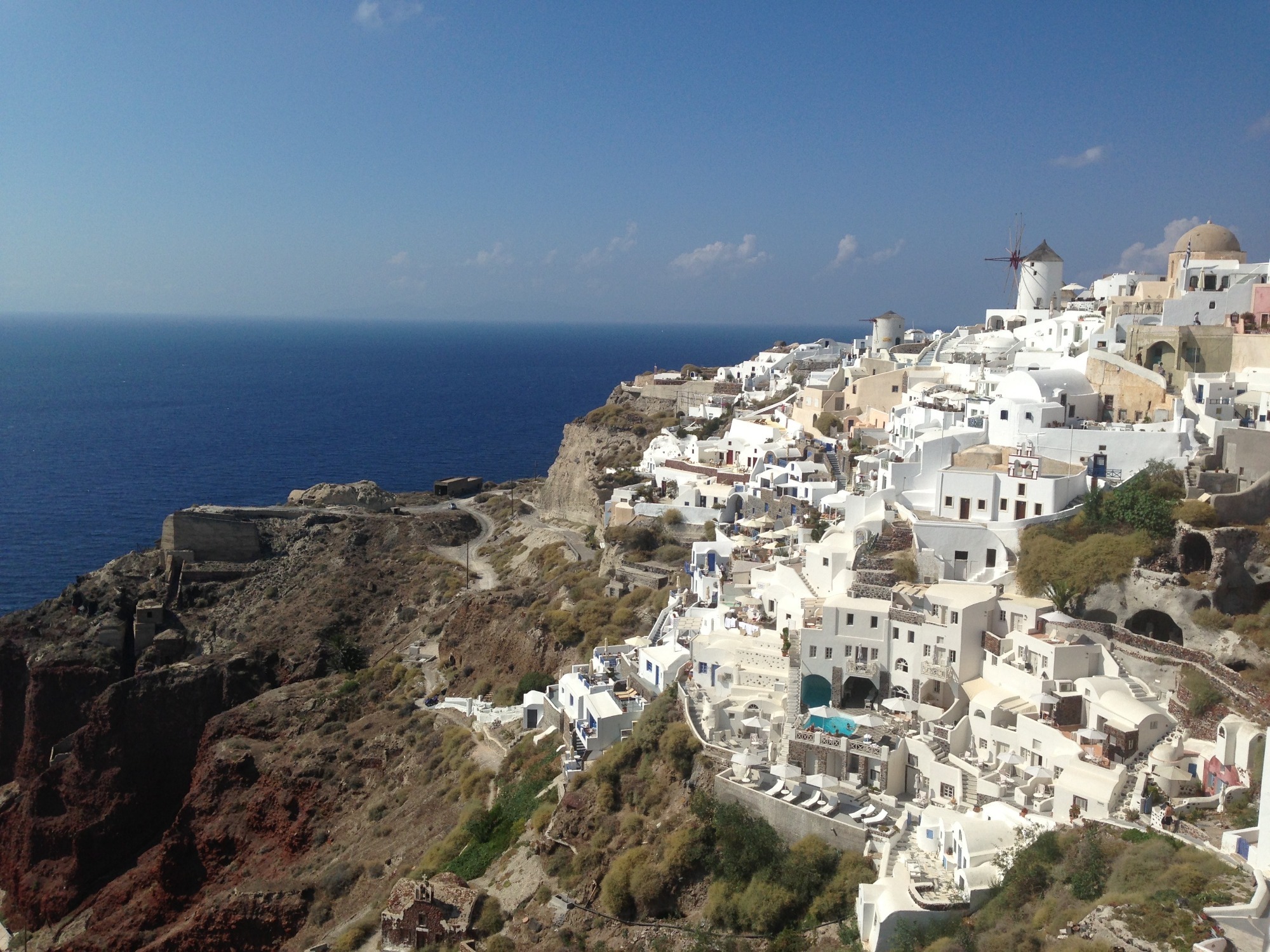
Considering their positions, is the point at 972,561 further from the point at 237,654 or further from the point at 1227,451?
the point at 237,654

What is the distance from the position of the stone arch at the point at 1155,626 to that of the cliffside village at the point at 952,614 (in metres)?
0.06

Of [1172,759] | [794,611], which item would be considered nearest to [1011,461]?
[794,611]

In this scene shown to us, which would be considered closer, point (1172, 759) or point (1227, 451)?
point (1172, 759)

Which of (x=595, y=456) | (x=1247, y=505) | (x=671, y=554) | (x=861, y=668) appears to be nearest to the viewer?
(x=861, y=668)

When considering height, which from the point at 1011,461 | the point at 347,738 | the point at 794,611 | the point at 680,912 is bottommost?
the point at 347,738

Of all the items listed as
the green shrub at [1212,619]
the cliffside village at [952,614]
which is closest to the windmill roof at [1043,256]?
the cliffside village at [952,614]

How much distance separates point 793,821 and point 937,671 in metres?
5.57

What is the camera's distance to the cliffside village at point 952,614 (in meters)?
20.1

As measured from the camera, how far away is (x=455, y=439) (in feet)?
366

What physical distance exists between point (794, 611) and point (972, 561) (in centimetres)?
521

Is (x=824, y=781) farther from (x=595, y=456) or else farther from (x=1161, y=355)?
(x=595, y=456)

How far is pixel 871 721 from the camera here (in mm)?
23359

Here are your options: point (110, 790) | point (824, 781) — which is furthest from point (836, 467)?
point (110, 790)

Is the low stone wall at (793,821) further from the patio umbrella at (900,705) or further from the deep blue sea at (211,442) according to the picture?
the deep blue sea at (211,442)
